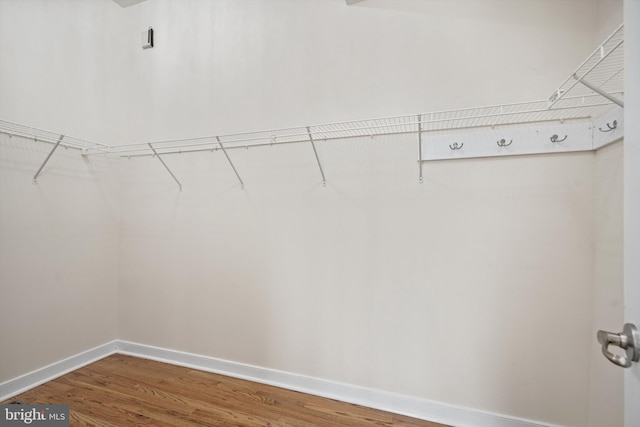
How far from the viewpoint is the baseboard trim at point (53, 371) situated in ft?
5.92

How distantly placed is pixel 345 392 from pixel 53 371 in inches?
81.6

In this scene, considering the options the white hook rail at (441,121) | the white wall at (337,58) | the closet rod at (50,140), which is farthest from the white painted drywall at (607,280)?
the closet rod at (50,140)

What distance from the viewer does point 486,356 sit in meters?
1.61

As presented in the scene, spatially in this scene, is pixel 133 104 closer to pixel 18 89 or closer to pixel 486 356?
pixel 18 89

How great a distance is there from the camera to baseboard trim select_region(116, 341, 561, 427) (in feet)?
5.23

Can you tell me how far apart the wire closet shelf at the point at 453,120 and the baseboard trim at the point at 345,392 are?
1.61 meters

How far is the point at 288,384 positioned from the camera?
1958 mm

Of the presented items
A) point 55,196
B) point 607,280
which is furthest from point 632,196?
point 55,196

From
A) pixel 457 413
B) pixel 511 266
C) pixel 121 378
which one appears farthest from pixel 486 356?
pixel 121 378

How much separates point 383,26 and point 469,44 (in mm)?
534

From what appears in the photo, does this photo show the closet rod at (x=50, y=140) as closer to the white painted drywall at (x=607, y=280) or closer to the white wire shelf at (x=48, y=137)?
the white wire shelf at (x=48, y=137)

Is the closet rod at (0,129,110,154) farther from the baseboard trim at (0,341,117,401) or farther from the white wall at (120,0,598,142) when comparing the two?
the baseboard trim at (0,341,117,401)

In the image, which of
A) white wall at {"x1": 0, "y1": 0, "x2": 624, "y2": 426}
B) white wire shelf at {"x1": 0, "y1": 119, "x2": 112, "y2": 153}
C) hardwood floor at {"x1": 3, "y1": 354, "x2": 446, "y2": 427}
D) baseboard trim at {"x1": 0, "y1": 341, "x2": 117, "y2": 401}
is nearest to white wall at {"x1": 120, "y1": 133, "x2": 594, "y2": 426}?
white wall at {"x1": 0, "y1": 0, "x2": 624, "y2": 426}

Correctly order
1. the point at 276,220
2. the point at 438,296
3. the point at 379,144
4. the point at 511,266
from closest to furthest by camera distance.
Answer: the point at 511,266, the point at 438,296, the point at 379,144, the point at 276,220
